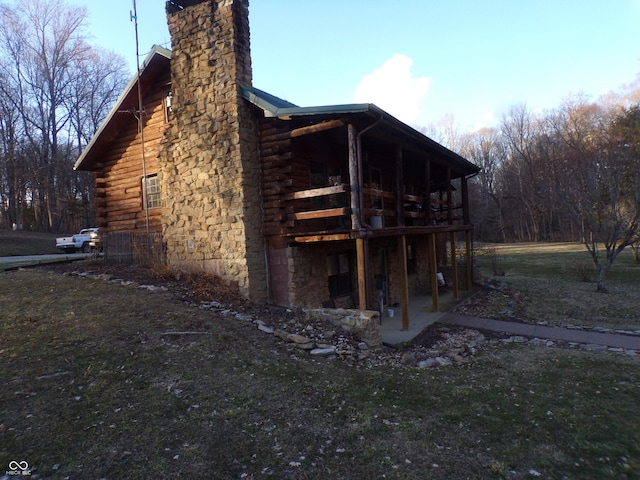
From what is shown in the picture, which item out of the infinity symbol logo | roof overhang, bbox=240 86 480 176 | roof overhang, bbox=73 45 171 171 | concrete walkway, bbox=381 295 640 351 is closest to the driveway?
roof overhang, bbox=73 45 171 171

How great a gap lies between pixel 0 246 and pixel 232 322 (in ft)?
82.0

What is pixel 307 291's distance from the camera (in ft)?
34.8

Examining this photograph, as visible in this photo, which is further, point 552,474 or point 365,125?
point 365,125

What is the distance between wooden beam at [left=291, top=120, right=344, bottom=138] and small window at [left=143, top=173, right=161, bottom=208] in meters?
5.41

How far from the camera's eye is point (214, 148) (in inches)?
400

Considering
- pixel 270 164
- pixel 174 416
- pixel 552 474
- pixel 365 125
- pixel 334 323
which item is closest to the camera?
pixel 552 474

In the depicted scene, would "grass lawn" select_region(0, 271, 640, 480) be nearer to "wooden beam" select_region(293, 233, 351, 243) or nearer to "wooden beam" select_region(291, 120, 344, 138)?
"wooden beam" select_region(293, 233, 351, 243)

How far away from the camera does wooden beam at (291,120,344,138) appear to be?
29.6 ft

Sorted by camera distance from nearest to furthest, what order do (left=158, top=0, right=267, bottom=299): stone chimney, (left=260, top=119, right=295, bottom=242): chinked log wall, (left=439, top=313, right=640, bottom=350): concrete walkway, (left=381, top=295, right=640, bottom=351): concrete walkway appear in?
1. (left=439, top=313, right=640, bottom=350): concrete walkway
2. (left=381, top=295, right=640, bottom=351): concrete walkway
3. (left=158, top=0, right=267, bottom=299): stone chimney
4. (left=260, top=119, right=295, bottom=242): chinked log wall

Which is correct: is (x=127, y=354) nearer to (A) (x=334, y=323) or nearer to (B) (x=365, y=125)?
(A) (x=334, y=323)

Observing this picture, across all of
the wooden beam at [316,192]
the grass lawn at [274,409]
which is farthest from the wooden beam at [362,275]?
the grass lawn at [274,409]

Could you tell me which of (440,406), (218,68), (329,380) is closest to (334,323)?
(329,380)

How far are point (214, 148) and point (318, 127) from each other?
279cm

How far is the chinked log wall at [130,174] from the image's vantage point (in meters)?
12.4
